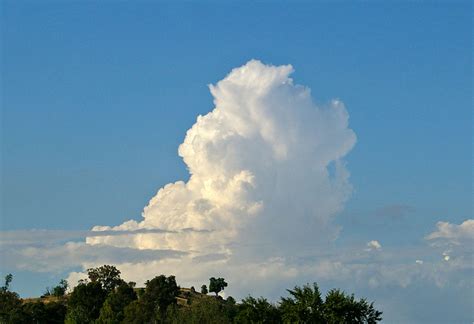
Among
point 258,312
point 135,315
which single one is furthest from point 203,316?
point 135,315

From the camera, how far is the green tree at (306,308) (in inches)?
5354

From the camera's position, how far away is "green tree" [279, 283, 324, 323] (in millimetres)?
136000

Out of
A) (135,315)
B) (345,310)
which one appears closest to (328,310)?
(345,310)

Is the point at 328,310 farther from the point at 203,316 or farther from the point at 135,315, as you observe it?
the point at 135,315

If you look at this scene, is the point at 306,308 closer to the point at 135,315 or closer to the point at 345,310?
the point at 345,310

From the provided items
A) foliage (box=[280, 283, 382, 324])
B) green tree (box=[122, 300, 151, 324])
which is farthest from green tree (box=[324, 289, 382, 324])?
green tree (box=[122, 300, 151, 324])

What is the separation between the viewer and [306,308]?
136750mm

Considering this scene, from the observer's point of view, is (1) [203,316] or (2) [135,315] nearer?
(1) [203,316]

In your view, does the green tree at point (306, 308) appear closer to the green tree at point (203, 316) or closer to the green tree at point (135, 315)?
the green tree at point (203, 316)

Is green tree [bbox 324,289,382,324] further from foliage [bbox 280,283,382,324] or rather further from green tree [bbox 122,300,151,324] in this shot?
green tree [bbox 122,300,151,324]

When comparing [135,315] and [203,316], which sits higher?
[135,315]

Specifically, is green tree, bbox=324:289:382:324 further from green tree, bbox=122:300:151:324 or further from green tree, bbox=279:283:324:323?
green tree, bbox=122:300:151:324

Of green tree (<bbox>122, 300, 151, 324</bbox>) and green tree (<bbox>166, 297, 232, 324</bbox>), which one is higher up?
green tree (<bbox>122, 300, 151, 324</bbox>)

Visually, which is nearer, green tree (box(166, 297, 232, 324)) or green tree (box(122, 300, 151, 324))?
green tree (box(166, 297, 232, 324))
